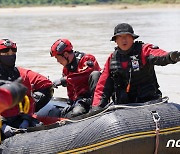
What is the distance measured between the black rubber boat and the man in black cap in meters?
0.47

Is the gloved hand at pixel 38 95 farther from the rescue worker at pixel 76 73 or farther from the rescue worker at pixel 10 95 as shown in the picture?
the rescue worker at pixel 10 95

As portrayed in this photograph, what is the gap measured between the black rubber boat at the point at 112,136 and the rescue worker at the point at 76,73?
115 centimetres

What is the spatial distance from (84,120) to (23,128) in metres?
0.60

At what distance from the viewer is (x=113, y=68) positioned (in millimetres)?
5070

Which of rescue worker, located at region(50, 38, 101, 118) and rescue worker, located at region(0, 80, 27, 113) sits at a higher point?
rescue worker, located at region(0, 80, 27, 113)

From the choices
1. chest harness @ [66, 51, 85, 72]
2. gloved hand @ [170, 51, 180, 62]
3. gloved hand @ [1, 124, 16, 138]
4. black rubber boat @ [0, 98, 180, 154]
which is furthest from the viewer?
chest harness @ [66, 51, 85, 72]

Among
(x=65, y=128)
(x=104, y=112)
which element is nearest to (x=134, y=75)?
(x=104, y=112)

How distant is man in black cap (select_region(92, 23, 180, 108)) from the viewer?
4.92 metres

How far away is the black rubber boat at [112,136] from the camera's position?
14.2ft

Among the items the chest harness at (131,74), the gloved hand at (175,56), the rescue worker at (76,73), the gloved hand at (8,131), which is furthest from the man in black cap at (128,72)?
the gloved hand at (8,131)

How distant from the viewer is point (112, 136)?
169 inches

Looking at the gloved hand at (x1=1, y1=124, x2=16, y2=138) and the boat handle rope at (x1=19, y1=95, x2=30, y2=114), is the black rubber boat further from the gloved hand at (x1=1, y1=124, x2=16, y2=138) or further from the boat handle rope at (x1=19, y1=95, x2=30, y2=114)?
the boat handle rope at (x1=19, y1=95, x2=30, y2=114)

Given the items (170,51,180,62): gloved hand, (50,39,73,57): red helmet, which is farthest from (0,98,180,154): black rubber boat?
(50,39,73,57): red helmet

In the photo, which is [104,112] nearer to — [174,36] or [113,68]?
[113,68]
